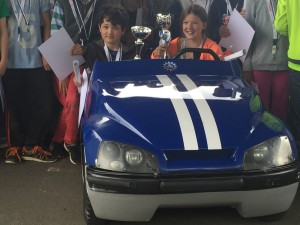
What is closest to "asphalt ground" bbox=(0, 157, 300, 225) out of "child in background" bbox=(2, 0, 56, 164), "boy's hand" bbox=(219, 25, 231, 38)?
"child in background" bbox=(2, 0, 56, 164)

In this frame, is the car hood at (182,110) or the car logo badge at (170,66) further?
the car logo badge at (170,66)

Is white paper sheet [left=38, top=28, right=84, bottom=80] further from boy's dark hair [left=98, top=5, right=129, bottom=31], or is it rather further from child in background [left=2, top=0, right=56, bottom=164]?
boy's dark hair [left=98, top=5, right=129, bottom=31]

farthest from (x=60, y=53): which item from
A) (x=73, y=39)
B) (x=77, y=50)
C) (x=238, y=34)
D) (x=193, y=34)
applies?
(x=238, y=34)

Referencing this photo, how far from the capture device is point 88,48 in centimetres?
429

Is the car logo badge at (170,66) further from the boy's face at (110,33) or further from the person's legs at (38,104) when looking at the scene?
the person's legs at (38,104)

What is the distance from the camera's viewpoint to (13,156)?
4406 millimetres

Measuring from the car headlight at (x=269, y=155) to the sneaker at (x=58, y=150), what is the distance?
2375 millimetres

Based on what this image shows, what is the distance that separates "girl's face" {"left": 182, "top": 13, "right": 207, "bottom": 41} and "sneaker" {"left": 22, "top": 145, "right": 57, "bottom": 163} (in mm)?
1800

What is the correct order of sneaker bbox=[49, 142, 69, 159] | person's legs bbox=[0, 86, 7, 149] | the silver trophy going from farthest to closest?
person's legs bbox=[0, 86, 7, 149]
sneaker bbox=[49, 142, 69, 159]
the silver trophy

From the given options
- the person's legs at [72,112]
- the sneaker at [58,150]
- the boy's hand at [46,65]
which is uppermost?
→ the boy's hand at [46,65]

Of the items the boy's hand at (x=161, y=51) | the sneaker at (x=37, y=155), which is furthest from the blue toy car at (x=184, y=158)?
the sneaker at (x=37, y=155)

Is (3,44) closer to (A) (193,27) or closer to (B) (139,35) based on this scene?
(B) (139,35)

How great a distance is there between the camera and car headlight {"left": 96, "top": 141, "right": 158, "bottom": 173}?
267 cm

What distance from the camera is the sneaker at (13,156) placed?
4387mm
